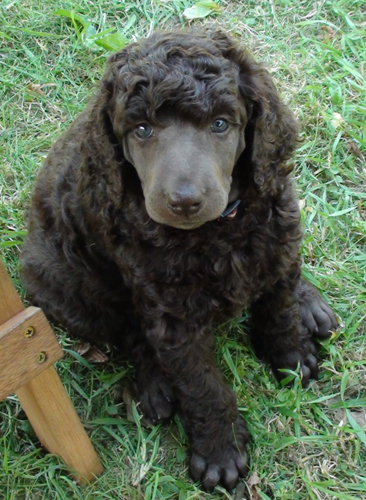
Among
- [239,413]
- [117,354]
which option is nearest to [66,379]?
[117,354]

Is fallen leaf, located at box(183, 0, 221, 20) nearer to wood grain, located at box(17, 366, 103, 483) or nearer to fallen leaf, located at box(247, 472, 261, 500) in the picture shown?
wood grain, located at box(17, 366, 103, 483)

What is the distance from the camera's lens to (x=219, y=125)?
7.48 feet

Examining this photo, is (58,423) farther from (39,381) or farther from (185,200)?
(185,200)

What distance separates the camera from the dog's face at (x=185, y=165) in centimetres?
216

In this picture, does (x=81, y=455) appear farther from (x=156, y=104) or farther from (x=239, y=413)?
(x=156, y=104)

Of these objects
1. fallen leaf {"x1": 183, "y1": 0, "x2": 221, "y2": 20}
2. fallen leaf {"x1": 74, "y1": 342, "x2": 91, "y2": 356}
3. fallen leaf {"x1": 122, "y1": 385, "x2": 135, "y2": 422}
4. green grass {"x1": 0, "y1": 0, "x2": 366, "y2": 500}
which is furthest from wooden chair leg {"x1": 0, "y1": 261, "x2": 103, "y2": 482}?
fallen leaf {"x1": 183, "y1": 0, "x2": 221, "y2": 20}

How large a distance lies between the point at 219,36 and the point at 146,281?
92 cm

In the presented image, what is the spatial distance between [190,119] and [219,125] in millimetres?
102

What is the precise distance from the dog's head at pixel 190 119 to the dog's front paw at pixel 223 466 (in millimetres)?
1135

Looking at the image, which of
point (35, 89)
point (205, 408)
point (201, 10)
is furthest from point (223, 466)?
point (201, 10)

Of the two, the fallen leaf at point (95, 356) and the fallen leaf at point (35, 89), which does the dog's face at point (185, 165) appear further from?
the fallen leaf at point (35, 89)

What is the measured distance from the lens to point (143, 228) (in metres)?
2.51

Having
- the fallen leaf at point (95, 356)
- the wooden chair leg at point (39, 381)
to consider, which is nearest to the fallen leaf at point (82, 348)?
the fallen leaf at point (95, 356)

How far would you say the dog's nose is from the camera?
2.12 metres
